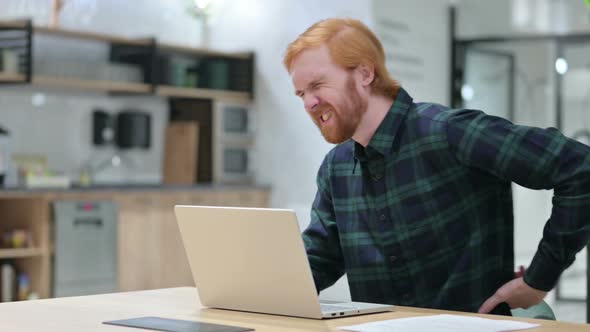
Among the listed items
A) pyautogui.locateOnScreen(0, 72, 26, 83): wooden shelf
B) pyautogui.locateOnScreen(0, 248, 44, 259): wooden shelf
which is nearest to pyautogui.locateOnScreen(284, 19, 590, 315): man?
pyautogui.locateOnScreen(0, 248, 44, 259): wooden shelf

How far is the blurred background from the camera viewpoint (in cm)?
627

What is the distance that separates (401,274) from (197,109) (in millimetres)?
5361

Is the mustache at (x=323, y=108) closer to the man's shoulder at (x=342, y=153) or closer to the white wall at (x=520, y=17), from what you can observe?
the man's shoulder at (x=342, y=153)

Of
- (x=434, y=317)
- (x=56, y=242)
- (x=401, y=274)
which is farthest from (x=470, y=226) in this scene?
(x=56, y=242)

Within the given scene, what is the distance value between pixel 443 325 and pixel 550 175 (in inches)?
21.7

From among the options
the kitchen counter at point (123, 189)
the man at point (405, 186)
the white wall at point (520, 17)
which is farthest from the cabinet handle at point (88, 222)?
the man at point (405, 186)

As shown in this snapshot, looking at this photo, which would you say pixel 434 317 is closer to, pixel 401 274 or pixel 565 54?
pixel 401 274

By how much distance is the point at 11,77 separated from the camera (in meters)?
6.30

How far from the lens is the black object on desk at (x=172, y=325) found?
1854 mm

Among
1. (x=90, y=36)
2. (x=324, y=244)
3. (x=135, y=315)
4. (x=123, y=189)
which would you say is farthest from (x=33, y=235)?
(x=135, y=315)

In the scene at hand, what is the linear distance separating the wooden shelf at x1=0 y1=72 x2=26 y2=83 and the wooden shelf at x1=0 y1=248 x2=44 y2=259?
3.65 feet

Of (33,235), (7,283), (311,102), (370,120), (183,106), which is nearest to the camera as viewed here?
(311,102)

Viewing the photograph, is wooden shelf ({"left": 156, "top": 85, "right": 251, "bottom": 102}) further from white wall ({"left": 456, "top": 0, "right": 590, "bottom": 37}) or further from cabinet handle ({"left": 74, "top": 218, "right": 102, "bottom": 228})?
white wall ({"left": 456, "top": 0, "right": 590, "bottom": 37})

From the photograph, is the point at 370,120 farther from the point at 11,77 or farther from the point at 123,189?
the point at 11,77
